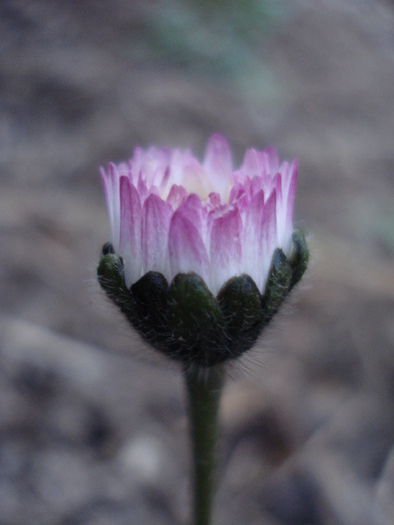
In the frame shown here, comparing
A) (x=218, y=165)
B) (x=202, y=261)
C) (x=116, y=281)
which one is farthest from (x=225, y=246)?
(x=218, y=165)

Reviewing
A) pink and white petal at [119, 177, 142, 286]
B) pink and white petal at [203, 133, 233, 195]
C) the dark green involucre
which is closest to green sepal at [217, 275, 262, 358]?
the dark green involucre

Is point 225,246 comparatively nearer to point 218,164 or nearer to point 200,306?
point 200,306

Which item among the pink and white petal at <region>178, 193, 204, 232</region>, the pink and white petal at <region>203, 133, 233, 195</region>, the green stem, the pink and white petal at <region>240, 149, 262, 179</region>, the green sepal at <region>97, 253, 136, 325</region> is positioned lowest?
the green stem

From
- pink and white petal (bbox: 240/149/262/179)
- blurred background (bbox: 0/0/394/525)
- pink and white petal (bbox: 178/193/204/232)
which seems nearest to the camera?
pink and white petal (bbox: 178/193/204/232)

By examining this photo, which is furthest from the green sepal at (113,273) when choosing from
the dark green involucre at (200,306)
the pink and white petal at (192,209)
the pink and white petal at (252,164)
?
the pink and white petal at (252,164)

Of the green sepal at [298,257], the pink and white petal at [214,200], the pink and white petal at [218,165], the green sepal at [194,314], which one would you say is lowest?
the green sepal at [194,314]

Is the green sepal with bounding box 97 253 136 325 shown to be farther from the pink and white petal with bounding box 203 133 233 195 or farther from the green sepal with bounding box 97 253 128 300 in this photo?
the pink and white petal with bounding box 203 133 233 195

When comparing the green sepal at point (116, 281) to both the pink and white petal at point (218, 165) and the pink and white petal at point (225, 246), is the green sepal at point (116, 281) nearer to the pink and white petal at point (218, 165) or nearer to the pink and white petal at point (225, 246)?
the pink and white petal at point (225, 246)
